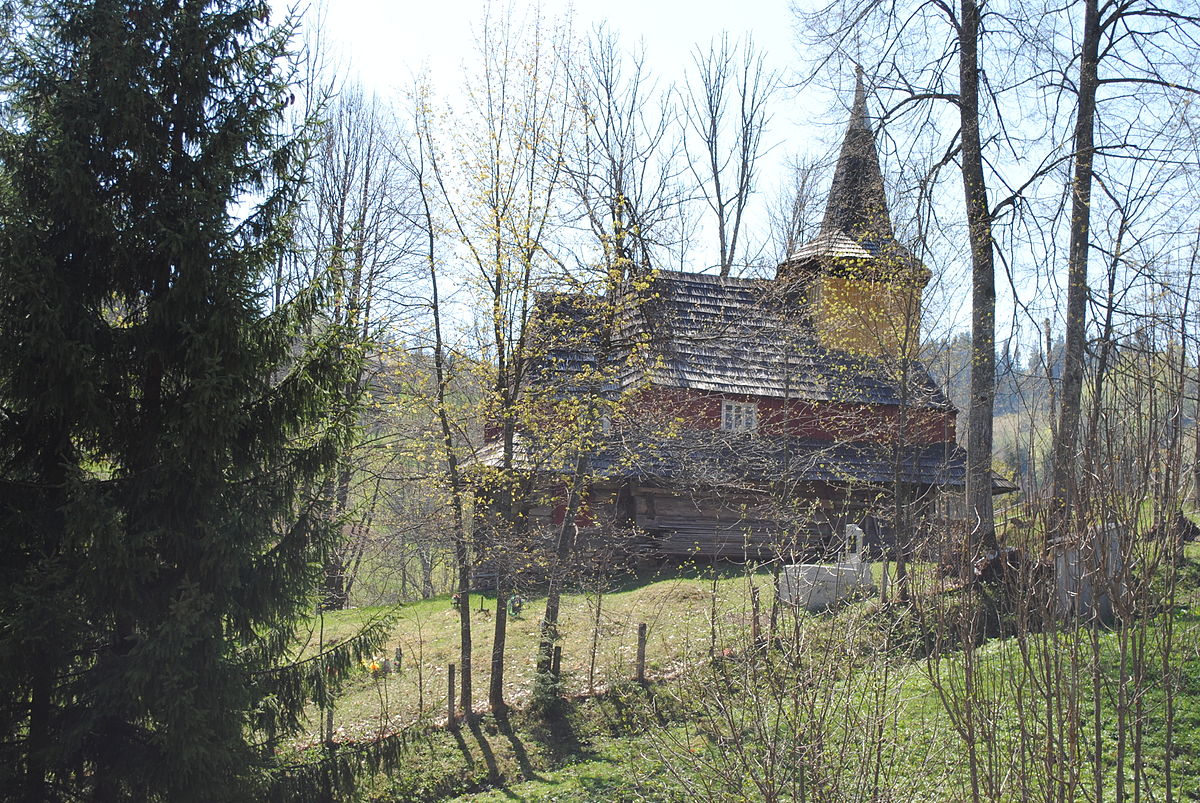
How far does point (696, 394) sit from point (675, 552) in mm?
3330

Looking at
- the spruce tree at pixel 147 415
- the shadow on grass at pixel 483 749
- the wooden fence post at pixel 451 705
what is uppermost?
the spruce tree at pixel 147 415

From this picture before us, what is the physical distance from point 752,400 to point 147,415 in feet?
46.5

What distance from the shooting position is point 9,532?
19.9ft

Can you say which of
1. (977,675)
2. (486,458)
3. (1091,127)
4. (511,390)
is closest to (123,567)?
(977,675)

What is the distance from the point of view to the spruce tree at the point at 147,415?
5996 mm

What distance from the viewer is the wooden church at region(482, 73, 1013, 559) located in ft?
41.0

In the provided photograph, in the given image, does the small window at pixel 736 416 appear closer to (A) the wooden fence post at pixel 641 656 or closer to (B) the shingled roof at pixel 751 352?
(B) the shingled roof at pixel 751 352

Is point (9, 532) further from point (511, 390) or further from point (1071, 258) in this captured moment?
point (1071, 258)

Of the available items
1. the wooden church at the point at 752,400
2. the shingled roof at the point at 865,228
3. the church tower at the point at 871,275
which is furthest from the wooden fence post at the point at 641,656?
the shingled roof at the point at 865,228

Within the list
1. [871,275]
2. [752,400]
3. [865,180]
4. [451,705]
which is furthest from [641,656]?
[865,180]

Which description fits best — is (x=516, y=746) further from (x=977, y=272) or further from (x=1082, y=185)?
(x=1082, y=185)

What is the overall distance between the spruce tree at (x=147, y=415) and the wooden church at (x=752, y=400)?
5.18m

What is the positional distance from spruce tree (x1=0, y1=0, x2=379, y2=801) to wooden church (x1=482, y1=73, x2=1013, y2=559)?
518 cm

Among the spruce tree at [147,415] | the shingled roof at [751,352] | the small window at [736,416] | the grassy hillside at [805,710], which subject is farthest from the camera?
the small window at [736,416]
